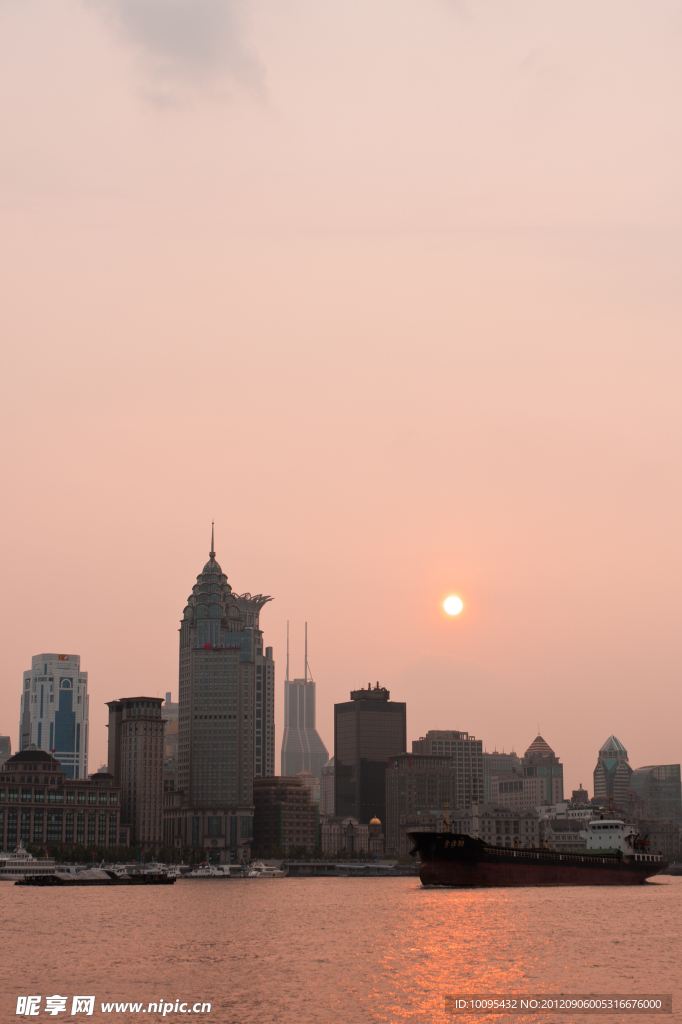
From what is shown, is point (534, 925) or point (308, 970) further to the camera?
point (534, 925)

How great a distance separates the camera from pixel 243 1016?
290 feet

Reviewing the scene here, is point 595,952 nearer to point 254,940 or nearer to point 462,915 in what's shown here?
point 254,940

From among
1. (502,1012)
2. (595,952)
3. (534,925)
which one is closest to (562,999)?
(502,1012)

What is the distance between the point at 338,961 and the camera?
4678 inches

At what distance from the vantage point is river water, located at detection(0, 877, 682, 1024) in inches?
3708

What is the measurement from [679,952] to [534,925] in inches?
1167

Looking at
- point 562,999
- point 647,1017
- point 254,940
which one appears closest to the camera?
point 647,1017

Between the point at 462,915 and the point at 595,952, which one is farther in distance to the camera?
the point at 462,915

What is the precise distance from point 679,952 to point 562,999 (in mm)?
38165

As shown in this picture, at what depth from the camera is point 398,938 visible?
466ft

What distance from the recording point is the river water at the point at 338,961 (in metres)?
94.2

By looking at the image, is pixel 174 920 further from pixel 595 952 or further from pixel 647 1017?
pixel 647 1017

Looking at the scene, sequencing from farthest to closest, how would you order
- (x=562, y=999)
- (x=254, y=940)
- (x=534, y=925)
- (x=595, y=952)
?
(x=534, y=925), (x=254, y=940), (x=595, y=952), (x=562, y=999)

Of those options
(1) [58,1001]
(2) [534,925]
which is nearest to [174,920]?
(2) [534,925]
